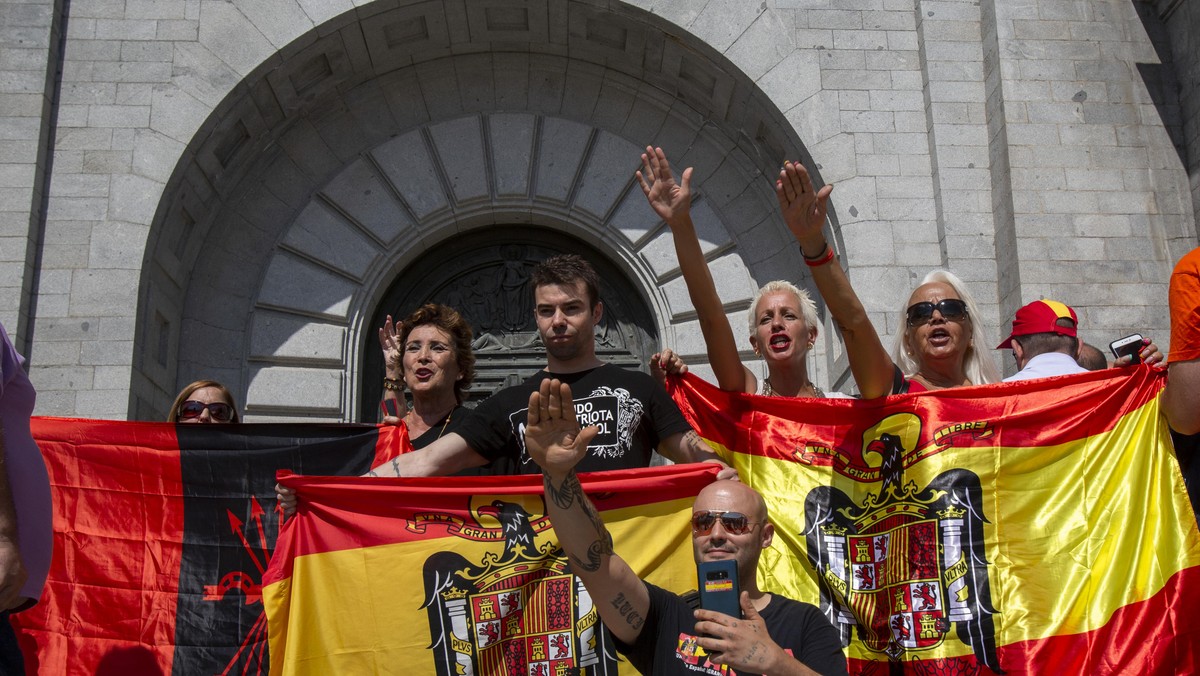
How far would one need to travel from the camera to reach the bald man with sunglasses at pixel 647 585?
3775mm

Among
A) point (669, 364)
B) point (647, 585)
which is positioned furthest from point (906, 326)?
point (647, 585)

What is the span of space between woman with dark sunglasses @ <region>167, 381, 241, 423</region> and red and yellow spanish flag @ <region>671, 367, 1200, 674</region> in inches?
119

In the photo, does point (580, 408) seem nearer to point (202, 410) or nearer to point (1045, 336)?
point (202, 410)

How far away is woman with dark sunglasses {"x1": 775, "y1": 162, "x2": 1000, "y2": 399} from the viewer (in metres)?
Answer: 5.17

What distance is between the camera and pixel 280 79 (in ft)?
34.1

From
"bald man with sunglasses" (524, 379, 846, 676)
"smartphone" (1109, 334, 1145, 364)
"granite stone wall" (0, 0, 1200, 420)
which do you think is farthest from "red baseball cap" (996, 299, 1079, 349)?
"granite stone wall" (0, 0, 1200, 420)

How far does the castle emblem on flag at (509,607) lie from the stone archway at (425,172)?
5.41 m

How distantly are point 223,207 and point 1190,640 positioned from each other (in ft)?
29.5

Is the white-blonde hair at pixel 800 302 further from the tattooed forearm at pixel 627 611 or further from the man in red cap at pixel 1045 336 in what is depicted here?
the tattooed forearm at pixel 627 611

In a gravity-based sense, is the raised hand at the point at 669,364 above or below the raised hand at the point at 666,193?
below

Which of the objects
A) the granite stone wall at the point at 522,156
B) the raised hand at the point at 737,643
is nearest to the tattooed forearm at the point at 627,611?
the raised hand at the point at 737,643

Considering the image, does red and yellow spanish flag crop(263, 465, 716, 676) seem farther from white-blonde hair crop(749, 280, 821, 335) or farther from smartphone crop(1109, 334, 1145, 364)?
smartphone crop(1109, 334, 1145, 364)

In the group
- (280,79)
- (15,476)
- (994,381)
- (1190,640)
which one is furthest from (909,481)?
(280,79)

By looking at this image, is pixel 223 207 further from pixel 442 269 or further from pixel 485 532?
pixel 485 532
